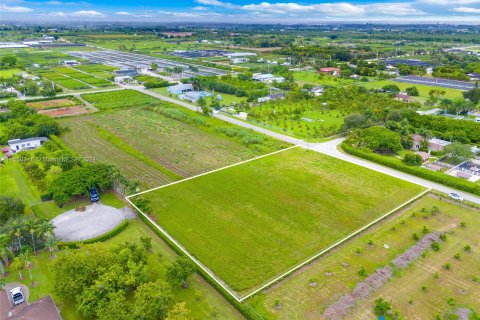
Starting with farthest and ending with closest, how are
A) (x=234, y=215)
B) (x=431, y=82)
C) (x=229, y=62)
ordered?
(x=229, y=62) < (x=431, y=82) < (x=234, y=215)

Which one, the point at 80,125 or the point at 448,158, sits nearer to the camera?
the point at 448,158

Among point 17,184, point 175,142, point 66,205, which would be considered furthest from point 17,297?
point 175,142

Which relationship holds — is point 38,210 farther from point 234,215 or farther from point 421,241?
point 421,241

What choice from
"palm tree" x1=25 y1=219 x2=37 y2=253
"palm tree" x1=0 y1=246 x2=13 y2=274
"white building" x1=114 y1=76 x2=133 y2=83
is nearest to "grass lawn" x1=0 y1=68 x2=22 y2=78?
"white building" x1=114 y1=76 x2=133 y2=83

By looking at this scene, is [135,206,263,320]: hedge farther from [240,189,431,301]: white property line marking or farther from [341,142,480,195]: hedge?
[341,142,480,195]: hedge

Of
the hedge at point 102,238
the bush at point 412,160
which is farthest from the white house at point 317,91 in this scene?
the hedge at point 102,238

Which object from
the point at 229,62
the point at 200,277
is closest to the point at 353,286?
the point at 200,277

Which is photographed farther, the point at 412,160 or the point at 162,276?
the point at 412,160

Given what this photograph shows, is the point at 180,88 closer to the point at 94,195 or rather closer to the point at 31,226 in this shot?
the point at 94,195
